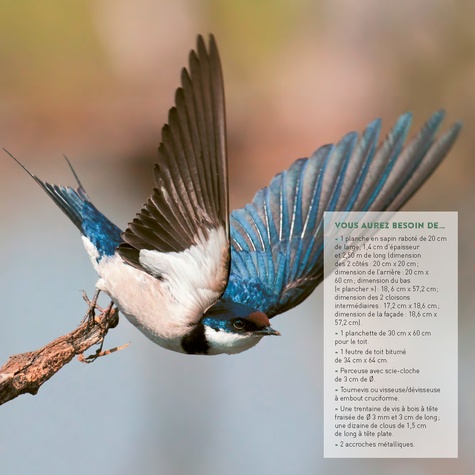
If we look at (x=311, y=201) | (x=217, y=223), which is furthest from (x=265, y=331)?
(x=311, y=201)

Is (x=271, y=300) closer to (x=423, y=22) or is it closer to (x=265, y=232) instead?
(x=265, y=232)

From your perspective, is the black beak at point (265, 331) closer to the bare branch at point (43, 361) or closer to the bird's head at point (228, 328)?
the bird's head at point (228, 328)

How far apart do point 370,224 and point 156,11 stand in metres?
1.00

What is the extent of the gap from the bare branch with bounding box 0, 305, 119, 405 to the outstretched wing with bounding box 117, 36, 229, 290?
0.38ft

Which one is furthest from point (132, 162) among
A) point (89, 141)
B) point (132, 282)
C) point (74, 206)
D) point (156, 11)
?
point (132, 282)

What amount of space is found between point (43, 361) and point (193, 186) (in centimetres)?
24

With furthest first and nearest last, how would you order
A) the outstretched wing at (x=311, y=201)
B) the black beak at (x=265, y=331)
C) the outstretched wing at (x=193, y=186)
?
the outstretched wing at (x=311, y=201) → the black beak at (x=265, y=331) → the outstretched wing at (x=193, y=186)

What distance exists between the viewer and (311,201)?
1.33 m

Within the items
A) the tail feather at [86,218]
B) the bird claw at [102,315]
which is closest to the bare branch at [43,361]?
the bird claw at [102,315]

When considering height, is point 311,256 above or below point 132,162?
below

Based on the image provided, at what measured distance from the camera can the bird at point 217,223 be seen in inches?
38.5

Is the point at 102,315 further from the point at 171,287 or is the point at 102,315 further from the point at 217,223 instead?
the point at 217,223

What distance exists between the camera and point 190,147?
982 millimetres

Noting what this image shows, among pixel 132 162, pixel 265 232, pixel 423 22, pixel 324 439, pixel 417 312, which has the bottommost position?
pixel 324 439
